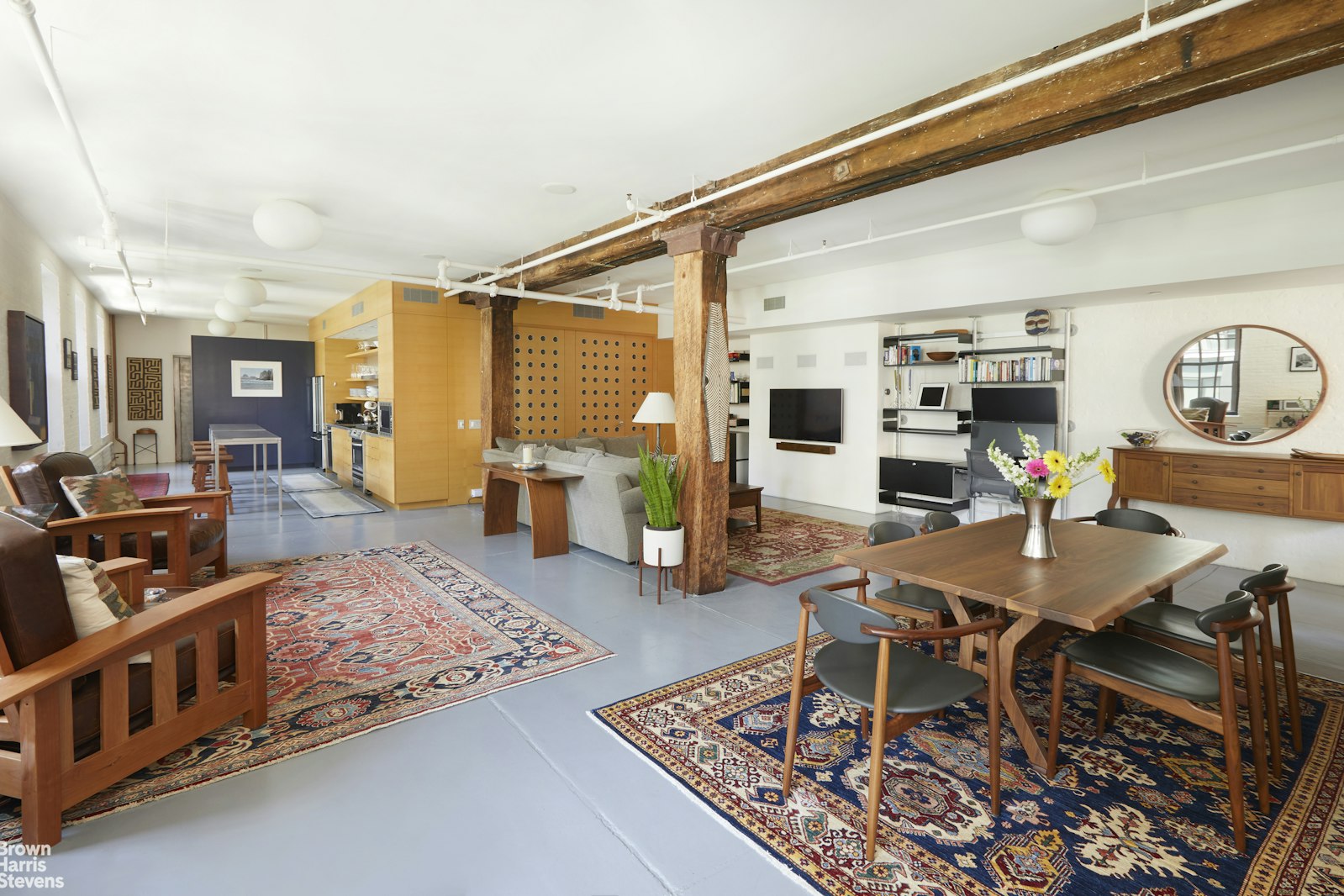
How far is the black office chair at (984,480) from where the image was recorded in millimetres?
6789

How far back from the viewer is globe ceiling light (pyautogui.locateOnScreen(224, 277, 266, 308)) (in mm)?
6773

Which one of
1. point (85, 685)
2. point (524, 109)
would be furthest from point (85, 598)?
point (524, 109)

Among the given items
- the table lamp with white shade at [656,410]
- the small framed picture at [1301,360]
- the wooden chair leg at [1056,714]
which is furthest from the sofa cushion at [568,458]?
the small framed picture at [1301,360]

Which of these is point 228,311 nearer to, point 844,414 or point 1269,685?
point 844,414

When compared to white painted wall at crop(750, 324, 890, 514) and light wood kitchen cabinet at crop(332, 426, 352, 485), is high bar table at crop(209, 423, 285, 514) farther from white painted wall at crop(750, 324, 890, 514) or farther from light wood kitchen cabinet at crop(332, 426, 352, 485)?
white painted wall at crop(750, 324, 890, 514)

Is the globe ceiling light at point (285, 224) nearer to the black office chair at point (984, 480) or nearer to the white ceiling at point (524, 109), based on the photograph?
the white ceiling at point (524, 109)

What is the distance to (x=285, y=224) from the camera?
461 cm

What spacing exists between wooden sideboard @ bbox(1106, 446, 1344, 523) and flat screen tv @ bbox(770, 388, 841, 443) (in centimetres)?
320

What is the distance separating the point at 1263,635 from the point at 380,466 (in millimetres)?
8801

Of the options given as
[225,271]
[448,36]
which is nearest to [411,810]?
[448,36]

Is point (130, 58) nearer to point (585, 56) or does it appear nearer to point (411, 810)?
point (585, 56)

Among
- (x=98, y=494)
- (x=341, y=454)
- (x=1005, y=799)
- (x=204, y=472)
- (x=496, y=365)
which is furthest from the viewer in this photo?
(x=341, y=454)

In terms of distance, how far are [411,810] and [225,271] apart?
8418 millimetres

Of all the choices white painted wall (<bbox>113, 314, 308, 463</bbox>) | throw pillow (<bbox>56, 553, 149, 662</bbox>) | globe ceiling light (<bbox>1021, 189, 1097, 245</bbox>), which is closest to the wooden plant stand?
throw pillow (<bbox>56, 553, 149, 662</bbox>)
